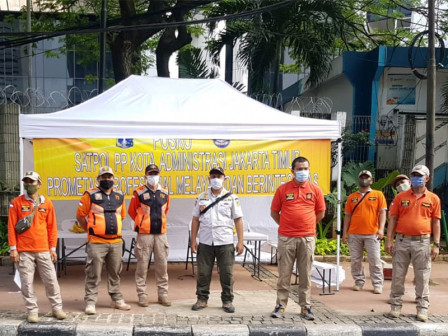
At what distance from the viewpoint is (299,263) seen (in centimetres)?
663

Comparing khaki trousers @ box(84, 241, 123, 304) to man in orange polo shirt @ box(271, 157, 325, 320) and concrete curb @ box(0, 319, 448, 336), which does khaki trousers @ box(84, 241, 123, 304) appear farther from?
man in orange polo shirt @ box(271, 157, 325, 320)

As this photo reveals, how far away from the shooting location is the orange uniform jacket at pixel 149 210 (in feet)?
22.8

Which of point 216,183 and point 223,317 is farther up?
point 216,183

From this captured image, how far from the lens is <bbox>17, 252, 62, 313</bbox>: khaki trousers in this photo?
6.15m

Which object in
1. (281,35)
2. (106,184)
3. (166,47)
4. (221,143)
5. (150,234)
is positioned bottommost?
(150,234)

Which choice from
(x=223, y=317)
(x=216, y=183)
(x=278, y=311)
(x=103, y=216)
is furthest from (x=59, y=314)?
(x=278, y=311)

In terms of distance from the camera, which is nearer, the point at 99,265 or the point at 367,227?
the point at 99,265

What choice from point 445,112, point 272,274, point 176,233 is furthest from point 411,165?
point 176,233

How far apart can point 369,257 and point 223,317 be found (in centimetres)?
283

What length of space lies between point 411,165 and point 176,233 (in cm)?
653

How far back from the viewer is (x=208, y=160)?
827 centimetres

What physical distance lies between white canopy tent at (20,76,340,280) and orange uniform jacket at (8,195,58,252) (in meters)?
1.28

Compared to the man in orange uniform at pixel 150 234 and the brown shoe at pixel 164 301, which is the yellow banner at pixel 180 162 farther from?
the brown shoe at pixel 164 301

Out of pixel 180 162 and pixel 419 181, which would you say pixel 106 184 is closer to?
pixel 180 162
